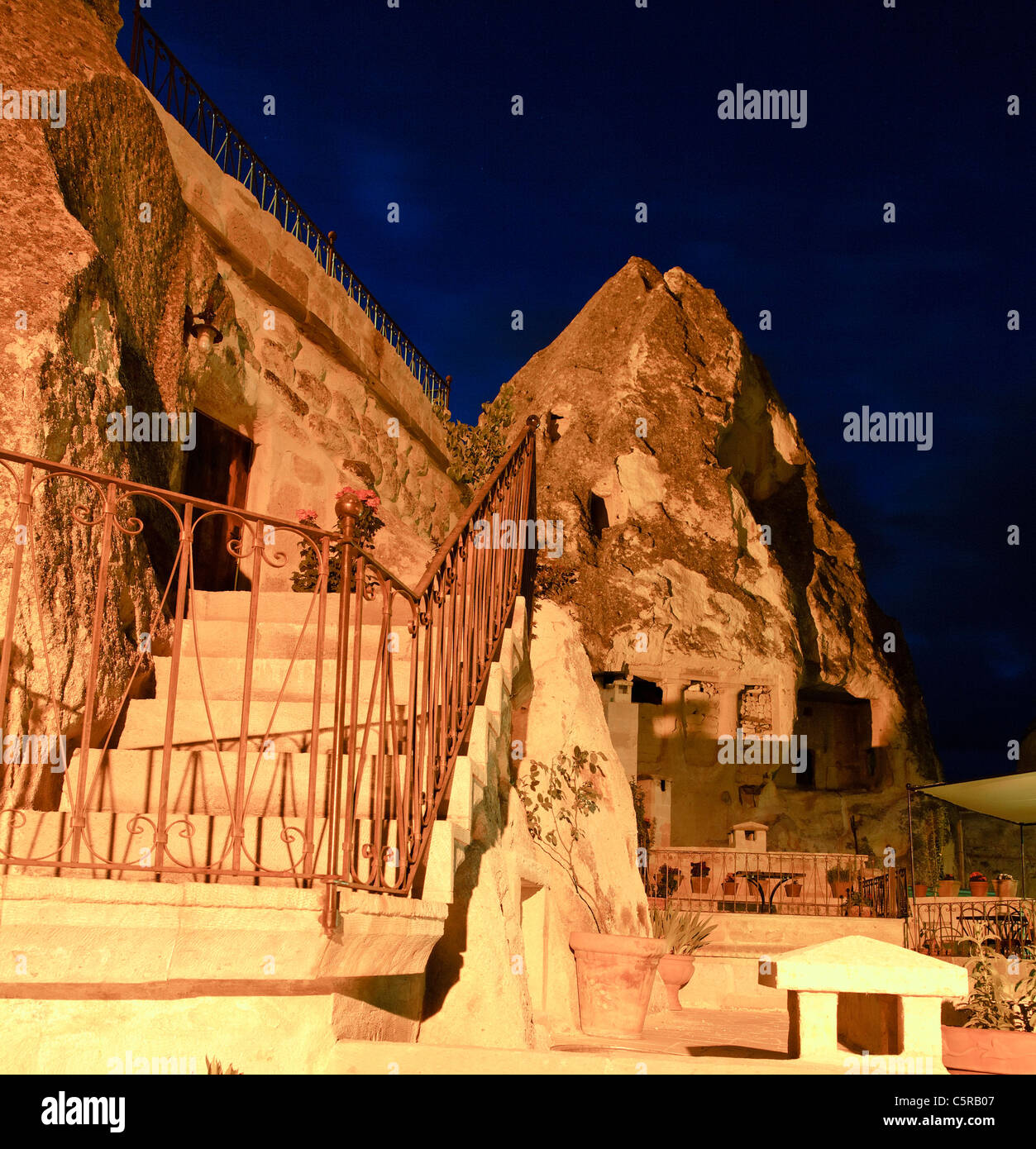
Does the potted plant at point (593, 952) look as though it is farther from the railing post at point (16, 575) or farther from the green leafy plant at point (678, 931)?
the railing post at point (16, 575)

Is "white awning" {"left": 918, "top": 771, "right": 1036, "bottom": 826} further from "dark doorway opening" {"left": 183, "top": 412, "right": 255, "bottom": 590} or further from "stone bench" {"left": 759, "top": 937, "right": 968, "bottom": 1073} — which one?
"stone bench" {"left": 759, "top": 937, "right": 968, "bottom": 1073}

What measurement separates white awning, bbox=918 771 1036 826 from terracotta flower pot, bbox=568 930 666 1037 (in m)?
7.61

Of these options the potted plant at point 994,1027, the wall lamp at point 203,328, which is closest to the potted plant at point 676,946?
the potted plant at point 994,1027

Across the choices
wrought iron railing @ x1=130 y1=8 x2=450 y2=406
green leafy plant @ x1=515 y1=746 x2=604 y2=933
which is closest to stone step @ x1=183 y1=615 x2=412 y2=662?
green leafy plant @ x1=515 y1=746 x2=604 y2=933

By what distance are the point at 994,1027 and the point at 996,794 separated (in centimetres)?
863

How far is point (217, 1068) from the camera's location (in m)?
2.96

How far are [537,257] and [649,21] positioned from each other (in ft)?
55.2

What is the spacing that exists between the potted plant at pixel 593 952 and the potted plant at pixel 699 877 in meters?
10.6

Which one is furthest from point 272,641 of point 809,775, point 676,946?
point 809,775

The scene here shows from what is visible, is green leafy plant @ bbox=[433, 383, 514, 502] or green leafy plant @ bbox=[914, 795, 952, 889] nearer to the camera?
green leafy plant @ bbox=[433, 383, 514, 502]

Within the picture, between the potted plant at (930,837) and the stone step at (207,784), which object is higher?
the stone step at (207,784)

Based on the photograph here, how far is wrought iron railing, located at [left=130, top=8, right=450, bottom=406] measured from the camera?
9211mm

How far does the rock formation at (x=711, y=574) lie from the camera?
20.3 meters

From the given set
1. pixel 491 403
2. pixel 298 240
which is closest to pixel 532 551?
pixel 491 403
